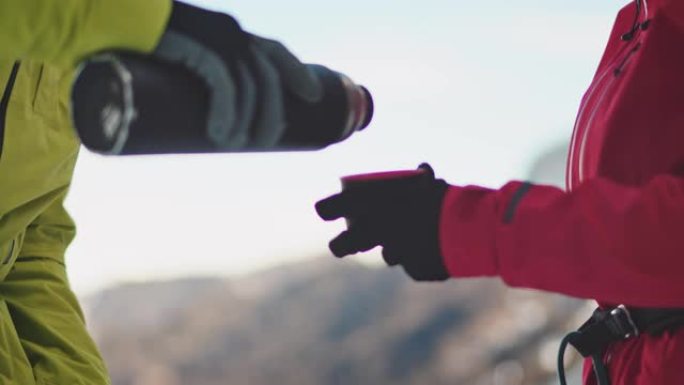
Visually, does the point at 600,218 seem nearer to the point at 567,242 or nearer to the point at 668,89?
the point at 567,242

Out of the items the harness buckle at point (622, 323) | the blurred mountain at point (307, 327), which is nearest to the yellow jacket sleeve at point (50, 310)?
the harness buckle at point (622, 323)

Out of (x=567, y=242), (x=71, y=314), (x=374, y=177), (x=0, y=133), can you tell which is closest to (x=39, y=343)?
(x=71, y=314)

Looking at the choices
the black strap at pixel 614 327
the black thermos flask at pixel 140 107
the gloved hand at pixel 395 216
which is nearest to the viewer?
the black thermos flask at pixel 140 107

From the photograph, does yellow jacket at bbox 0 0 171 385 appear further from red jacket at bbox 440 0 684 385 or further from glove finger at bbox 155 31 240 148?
Result: red jacket at bbox 440 0 684 385

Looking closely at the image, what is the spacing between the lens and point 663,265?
78cm

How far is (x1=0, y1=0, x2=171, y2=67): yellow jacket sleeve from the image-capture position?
724 mm

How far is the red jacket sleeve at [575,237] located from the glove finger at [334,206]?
76mm

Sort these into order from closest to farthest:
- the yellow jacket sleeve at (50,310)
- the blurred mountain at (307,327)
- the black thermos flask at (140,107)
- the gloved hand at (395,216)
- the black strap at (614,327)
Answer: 1. the black thermos flask at (140,107)
2. the gloved hand at (395,216)
3. the black strap at (614,327)
4. the yellow jacket sleeve at (50,310)
5. the blurred mountain at (307,327)

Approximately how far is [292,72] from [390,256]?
0.16 meters

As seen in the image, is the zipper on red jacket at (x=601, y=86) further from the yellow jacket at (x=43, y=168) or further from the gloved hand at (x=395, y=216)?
the yellow jacket at (x=43, y=168)

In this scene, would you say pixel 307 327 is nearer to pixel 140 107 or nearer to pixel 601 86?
pixel 601 86

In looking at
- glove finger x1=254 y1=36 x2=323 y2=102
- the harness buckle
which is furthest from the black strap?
glove finger x1=254 y1=36 x2=323 y2=102

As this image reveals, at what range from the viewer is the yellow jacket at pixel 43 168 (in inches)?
28.7

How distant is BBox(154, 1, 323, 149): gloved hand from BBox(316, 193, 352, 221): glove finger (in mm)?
93
